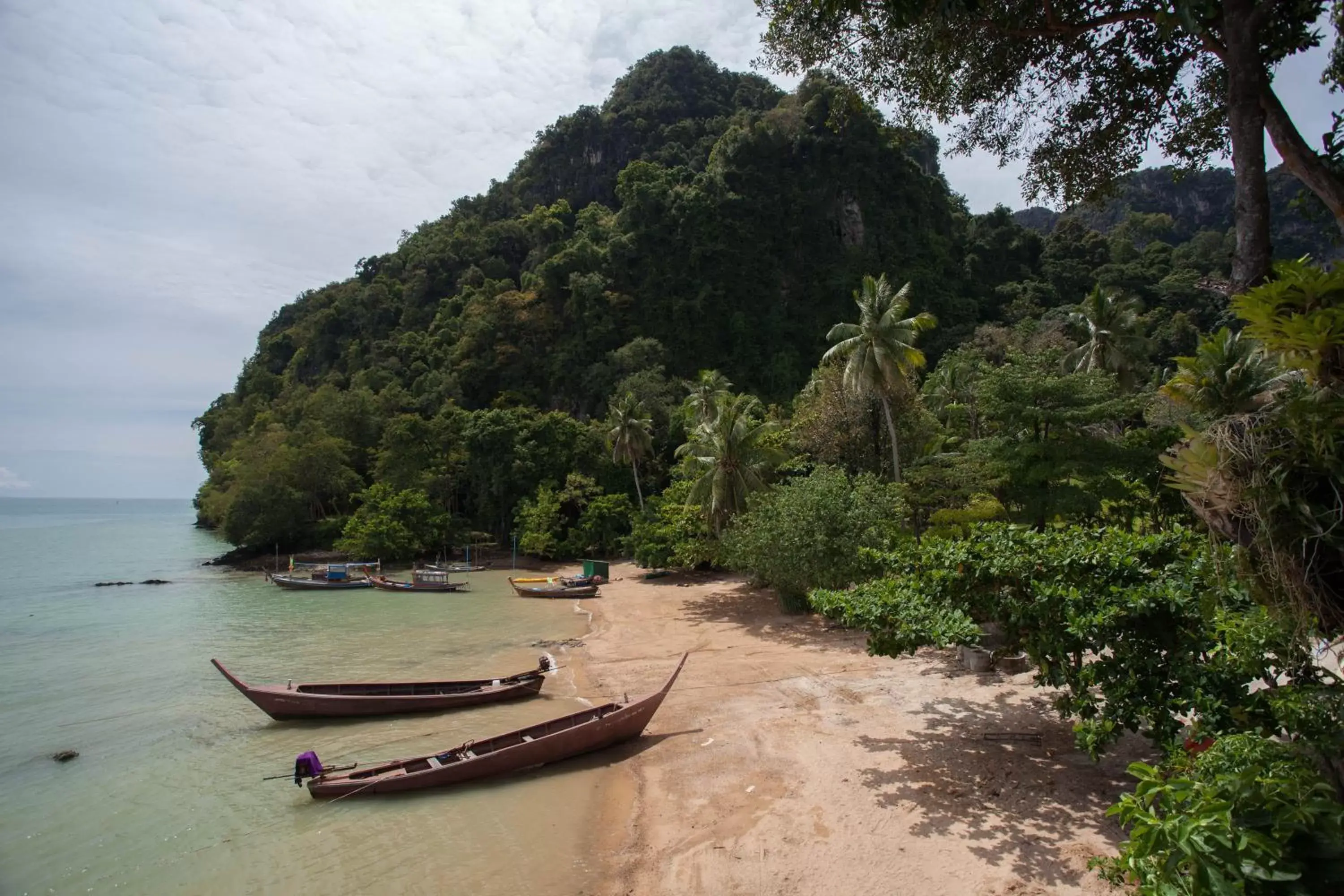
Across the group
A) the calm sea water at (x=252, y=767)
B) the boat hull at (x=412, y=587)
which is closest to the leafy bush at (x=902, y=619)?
the calm sea water at (x=252, y=767)

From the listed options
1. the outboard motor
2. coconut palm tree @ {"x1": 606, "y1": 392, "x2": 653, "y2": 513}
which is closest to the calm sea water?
the outboard motor

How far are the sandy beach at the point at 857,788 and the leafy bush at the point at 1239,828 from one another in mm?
2164

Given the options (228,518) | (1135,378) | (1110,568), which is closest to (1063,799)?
(1110,568)

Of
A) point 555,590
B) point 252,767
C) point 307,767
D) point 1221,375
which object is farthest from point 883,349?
point 252,767

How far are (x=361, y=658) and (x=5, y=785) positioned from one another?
7.98m

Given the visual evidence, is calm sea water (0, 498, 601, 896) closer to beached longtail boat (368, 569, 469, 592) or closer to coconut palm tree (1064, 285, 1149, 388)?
beached longtail boat (368, 569, 469, 592)

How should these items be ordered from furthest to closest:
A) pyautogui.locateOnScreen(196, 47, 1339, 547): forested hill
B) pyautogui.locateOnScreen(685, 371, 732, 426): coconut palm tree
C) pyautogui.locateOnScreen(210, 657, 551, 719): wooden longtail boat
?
pyautogui.locateOnScreen(196, 47, 1339, 547): forested hill < pyautogui.locateOnScreen(685, 371, 732, 426): coconut palm tree < pyautogui.locateOnScreen(210, 657, 551, 719): wooden longtail boat

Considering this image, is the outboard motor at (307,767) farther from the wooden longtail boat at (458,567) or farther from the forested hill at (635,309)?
the forested hill at (635,309)

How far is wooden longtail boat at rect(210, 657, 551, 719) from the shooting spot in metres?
13.3

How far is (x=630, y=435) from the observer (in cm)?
3697

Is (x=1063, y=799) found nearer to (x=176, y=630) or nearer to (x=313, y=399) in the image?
(x=176, y=630)

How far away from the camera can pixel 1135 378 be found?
32.8m

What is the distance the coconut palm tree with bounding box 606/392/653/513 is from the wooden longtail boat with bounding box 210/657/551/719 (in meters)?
22.2

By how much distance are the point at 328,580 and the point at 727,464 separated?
2254cm
